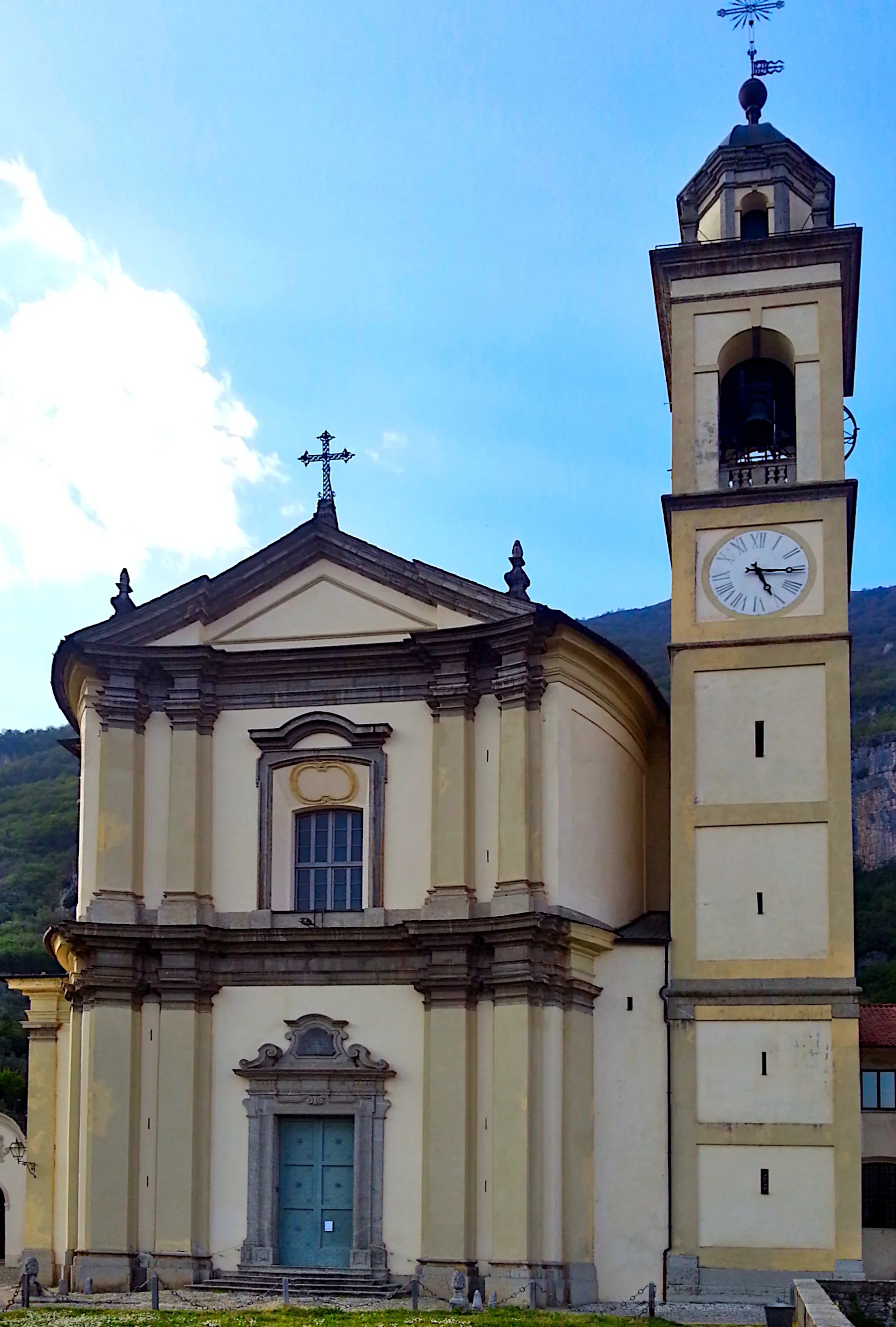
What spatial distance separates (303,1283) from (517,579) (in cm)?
1019

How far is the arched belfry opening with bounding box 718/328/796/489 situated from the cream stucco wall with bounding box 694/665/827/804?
10.6 ft

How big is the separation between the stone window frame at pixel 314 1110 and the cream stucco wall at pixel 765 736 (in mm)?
6198

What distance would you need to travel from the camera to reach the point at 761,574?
24250 mm

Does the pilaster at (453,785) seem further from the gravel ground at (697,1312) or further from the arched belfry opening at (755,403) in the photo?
the gravel ground at (697,1312)

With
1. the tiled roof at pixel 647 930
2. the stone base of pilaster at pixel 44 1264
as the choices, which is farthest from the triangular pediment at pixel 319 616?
the stone base of pilaster at pixel 44 1264

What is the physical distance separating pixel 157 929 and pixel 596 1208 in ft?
23.9

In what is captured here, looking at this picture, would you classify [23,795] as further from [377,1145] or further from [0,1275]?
[377,1145]

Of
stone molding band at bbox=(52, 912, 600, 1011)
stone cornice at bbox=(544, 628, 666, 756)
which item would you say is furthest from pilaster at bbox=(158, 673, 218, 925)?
stone cornice at bbox=(544, 628, 666, 756)

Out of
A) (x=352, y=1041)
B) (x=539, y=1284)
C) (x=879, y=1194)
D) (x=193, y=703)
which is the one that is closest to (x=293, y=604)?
(x=193, y=703)

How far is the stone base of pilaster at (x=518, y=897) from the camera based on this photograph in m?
23.0

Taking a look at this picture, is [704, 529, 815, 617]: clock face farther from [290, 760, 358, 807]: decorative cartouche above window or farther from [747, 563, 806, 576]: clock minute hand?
[290, 760, 358, 807]: decorative cartouche above window

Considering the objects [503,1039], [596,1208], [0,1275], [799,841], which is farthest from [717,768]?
[0,1275]

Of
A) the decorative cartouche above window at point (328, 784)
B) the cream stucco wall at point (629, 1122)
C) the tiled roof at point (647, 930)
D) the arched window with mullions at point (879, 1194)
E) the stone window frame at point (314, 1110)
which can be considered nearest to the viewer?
the cream stucco wall at point (629, 1122)

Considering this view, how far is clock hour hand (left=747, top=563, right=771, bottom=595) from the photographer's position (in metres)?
24.2
